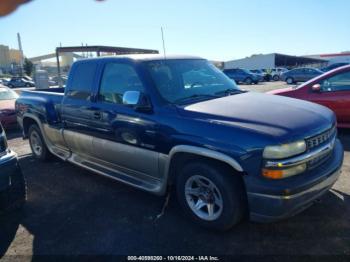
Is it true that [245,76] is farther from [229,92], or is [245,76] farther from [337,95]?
[229,92]

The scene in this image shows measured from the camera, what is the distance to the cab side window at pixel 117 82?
3956mm

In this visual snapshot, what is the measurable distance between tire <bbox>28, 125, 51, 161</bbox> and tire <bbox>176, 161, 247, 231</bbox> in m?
3.56

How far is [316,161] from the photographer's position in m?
3.11

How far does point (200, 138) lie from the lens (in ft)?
10.3

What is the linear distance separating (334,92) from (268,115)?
15.0 feet

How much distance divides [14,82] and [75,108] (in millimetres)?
39531

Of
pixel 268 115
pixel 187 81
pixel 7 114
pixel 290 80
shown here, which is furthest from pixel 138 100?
pixel 290 80

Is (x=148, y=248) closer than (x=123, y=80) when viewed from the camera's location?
Yes

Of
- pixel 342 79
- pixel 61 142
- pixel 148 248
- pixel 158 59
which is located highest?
pixel 158 59

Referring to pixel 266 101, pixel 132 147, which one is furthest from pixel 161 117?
pixel 266 101

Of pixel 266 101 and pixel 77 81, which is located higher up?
pixel 77 81

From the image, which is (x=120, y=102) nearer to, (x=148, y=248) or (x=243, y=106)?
(x=243, y=106)

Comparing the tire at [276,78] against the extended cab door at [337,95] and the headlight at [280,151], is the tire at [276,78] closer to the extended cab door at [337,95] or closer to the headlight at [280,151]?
the extended cab door at [337,95]

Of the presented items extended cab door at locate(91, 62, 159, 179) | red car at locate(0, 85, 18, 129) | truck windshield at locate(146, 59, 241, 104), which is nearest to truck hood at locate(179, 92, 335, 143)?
truck windshield at locate(146, 59, 241, 104)
